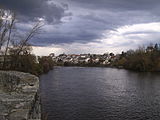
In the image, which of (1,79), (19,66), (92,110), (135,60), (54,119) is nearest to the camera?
(1,79)

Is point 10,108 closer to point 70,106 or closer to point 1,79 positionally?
point 1,79

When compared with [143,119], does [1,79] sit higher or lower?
higher

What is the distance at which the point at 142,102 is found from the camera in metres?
20.3

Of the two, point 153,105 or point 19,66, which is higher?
point 19,66

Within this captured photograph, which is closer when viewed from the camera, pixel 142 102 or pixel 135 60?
pixel 142 102

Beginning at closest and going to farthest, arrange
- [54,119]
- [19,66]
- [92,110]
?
[54,119] → [92,110] → [19,66]

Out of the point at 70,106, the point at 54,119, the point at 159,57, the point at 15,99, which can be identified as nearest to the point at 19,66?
the point at 70,106

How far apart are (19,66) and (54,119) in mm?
16109

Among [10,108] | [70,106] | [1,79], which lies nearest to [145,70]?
[70,106]

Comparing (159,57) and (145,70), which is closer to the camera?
(145,70)

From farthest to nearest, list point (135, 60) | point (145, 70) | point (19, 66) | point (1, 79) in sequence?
point (135, 60) < point (145, 70) < point (19, 66) < point (1, 79)

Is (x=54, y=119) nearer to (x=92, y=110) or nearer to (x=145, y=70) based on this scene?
(x=92, y=110)

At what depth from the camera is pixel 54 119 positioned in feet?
48.5

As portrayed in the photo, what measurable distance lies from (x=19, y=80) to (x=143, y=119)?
994cm
